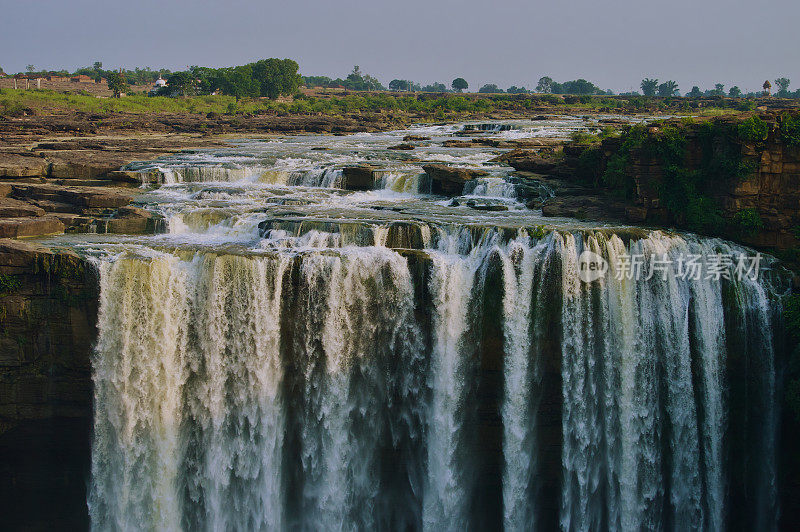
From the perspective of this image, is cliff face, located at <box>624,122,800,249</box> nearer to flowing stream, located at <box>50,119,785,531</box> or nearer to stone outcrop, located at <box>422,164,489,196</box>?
flowing stream, located at <box>50,119,785,531</box>

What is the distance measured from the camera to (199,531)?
55.3ft

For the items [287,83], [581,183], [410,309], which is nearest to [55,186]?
[410,309]

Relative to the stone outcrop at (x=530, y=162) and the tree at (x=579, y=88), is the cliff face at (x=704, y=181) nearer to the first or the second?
the stone outcrop at (x=530, y=162)

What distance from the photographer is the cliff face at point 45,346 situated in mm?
16719

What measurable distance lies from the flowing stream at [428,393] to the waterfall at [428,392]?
0.14ft

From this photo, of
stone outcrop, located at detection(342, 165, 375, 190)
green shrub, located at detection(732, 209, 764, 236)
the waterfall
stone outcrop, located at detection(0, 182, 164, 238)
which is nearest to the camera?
the waterfall

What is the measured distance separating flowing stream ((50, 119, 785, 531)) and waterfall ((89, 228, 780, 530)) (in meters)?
0.04

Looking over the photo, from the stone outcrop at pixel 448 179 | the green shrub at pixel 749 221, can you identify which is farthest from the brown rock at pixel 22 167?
the green shrub at pixel 749 221

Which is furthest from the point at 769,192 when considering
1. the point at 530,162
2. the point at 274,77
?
the point at 274,77

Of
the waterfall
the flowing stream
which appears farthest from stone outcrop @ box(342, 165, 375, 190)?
the waterfall

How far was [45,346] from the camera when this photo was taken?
16.8m

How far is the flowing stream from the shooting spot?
16.6 metres

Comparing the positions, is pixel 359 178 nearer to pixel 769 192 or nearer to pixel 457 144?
pixel 769 192

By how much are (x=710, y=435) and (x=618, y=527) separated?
3.07 metres
